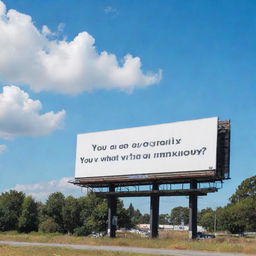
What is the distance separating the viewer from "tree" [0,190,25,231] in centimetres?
8419

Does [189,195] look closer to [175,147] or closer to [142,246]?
[175,147]

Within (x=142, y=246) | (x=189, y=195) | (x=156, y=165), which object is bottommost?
(x=142, y=246)

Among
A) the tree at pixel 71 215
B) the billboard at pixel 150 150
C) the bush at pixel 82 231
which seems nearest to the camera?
the billboard at pixel 150 150

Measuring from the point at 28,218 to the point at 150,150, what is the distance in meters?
44.8

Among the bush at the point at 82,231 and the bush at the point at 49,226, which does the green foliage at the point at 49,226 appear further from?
the bush at the point at 82,231

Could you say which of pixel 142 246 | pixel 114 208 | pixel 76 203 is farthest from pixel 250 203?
pixel 142 246

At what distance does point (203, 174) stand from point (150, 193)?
6499 millimetres

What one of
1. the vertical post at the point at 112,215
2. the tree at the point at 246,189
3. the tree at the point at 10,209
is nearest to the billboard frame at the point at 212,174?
the vertical post at the point at 112,215

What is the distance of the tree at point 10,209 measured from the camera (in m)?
84.2

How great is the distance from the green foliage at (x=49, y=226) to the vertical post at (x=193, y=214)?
41.8 m

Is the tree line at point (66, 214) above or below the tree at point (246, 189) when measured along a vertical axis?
below

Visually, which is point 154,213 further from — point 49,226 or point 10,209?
point 10,209

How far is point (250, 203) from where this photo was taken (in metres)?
84.4

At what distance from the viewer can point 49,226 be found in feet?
261
